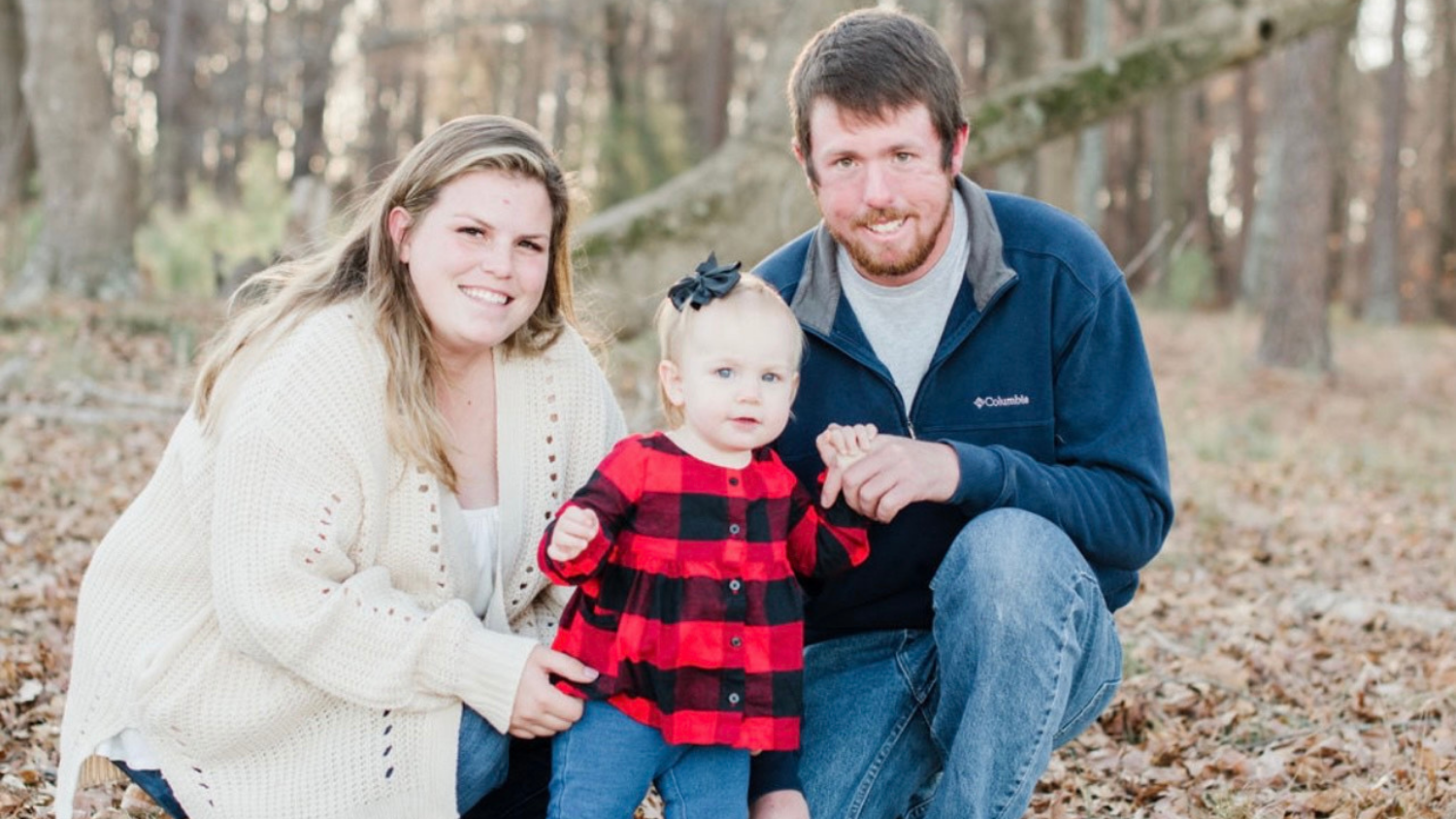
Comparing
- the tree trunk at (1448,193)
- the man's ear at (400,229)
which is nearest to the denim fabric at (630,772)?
the man's ear at (400,229)

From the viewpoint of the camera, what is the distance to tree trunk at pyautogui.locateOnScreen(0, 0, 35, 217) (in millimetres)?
12945

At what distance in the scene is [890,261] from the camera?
3037 mm

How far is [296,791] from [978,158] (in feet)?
19.8

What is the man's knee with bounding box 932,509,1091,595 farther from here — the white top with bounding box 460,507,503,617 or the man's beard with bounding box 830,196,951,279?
the white top with bounding box 460,507,503,617

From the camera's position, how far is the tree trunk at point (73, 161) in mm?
10969

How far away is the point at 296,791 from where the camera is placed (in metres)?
2.66

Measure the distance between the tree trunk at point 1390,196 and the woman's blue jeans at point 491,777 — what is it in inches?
766

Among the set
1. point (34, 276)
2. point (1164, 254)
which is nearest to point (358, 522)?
point (34, 276)

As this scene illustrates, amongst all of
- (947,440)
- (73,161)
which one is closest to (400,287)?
(947,440)

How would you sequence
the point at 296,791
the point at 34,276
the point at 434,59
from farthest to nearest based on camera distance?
the point at 434,59, the point at 34,276, the point at 296,791

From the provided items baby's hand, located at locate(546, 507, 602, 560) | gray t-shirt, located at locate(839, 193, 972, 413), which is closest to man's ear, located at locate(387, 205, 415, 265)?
baby's hand, located at locate(546, 507, 602, 560)

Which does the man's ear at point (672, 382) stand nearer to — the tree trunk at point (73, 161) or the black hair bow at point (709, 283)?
the black hair bow at point (709, 283)

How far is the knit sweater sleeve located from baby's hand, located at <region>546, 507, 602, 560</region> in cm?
28

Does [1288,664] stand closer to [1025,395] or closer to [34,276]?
[1025,395]
